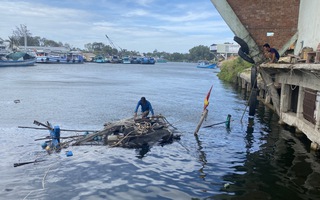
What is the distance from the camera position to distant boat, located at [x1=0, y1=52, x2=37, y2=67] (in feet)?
311

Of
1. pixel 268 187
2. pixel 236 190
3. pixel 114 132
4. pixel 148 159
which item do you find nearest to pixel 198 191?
pixel 236 190

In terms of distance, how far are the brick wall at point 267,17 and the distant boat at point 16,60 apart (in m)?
90.8

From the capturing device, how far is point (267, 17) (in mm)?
18531

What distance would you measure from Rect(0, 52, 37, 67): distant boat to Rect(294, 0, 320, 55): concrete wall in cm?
9274

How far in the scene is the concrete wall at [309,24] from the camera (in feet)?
53.8

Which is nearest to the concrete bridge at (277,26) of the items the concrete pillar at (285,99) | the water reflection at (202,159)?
the concrete pillar at (285,99)

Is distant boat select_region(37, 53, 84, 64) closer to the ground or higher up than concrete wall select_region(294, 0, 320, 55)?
closer to the ground

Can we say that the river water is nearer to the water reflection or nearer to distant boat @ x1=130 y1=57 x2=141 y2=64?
the water reflection

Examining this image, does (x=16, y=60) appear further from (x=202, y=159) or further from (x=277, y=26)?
(x=202, y=159)

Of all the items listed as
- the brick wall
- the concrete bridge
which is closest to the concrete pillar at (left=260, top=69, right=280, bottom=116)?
the concrete bridge

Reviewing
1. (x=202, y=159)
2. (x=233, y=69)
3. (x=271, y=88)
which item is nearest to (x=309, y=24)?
(x=271, y=88)

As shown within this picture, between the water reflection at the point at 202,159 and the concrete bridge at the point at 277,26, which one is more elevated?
the concrete bridge at the point at 277,26

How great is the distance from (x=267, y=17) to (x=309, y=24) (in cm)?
241

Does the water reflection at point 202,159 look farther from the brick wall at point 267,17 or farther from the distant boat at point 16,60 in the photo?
the distant boat at point 16,60
